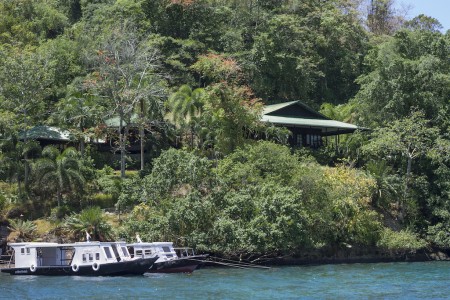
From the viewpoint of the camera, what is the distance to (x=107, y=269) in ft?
158

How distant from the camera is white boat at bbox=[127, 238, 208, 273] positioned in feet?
161

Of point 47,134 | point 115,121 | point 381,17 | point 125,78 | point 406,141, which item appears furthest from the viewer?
point 381,17

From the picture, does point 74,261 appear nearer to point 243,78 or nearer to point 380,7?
point 243,78

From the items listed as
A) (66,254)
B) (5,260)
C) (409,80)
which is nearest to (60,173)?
(66,254)

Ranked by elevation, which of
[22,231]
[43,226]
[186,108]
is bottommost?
[22,231]

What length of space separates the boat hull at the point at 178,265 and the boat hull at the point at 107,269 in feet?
2.96

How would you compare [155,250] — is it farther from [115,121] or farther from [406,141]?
[406,141]

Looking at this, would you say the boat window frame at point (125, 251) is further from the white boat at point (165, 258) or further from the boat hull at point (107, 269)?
the boat hull at point (107, 269)

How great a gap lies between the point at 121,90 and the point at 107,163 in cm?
704

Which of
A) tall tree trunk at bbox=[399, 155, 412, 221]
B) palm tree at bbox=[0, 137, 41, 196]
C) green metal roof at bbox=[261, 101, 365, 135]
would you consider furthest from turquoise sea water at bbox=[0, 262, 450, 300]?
green metal roof at bbox=[261, 101, 365, 135]

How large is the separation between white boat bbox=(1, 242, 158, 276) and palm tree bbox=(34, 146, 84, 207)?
280 inches

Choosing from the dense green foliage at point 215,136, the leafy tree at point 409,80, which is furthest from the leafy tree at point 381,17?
the leafy tree at point 409,80

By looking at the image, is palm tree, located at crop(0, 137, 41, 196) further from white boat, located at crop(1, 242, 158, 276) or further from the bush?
the bush

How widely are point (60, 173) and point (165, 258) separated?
11.6m
